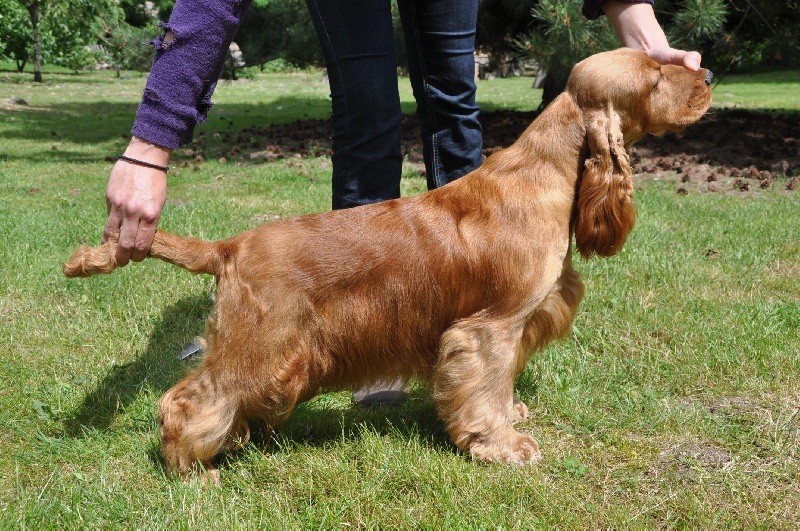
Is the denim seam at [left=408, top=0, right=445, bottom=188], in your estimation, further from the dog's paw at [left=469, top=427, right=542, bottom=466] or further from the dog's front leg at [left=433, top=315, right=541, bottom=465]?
the dog's paw at [left=469, top=427, right=542, bottom=466]

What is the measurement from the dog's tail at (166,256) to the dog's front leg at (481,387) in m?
0.94

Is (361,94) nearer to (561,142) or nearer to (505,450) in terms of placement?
(561,142)

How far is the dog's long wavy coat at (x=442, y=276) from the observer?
269 centimetres

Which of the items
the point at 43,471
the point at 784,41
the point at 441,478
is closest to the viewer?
the point at 441,478

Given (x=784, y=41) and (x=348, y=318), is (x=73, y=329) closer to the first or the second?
(x=348, y=318)

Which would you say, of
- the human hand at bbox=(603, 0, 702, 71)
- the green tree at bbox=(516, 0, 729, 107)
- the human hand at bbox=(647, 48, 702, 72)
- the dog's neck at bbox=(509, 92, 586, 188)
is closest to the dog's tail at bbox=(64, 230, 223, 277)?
the dog's neck at bbox=(509, 92, 586, 188)

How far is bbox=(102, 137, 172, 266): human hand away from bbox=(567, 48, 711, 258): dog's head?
1547 millimetres

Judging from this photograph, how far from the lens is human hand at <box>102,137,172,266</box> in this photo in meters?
2.36

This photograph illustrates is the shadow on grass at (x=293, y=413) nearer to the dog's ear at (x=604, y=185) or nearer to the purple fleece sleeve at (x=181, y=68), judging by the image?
the dog's ear at (x=604, y=185)

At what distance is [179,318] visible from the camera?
14.3ft

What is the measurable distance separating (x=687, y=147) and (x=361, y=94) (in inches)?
309

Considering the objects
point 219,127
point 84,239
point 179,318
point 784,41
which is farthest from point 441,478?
point 219,127

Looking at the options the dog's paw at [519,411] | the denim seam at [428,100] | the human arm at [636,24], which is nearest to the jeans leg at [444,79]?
the denim seam at [428,100]

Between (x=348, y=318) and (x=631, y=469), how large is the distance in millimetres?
1221
